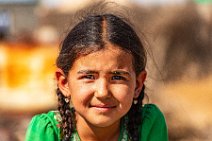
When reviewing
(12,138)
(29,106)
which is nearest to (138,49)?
(12,138)

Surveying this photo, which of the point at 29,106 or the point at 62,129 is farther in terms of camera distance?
the point at 29,106

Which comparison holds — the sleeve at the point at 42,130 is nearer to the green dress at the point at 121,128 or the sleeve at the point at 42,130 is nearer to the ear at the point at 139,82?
the green dress at the point at 121,128

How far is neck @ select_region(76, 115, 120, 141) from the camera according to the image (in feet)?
11.0

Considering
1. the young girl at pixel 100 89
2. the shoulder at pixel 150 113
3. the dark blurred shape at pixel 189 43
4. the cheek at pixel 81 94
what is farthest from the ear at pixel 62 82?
the dark blurred shape at pixel 189 43

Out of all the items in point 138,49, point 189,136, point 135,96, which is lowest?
point 189,136

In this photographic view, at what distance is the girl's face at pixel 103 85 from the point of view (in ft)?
10.1

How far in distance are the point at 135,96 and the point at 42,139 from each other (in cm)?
50

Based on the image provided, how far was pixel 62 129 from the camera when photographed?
3.39m

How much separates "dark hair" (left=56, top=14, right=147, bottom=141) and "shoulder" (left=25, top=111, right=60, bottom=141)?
0.16 feet

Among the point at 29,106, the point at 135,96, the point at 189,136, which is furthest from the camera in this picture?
the point at 29,106

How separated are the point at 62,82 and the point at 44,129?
0.25 meters

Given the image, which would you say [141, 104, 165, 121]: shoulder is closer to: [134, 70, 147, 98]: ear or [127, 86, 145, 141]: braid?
[127, 86, 145, 141]: braid

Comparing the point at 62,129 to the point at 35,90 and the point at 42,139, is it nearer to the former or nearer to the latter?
the point at 42,139

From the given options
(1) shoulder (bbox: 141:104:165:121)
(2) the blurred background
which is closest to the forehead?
(1) shoulder (bbox: 141:104:165:121)
